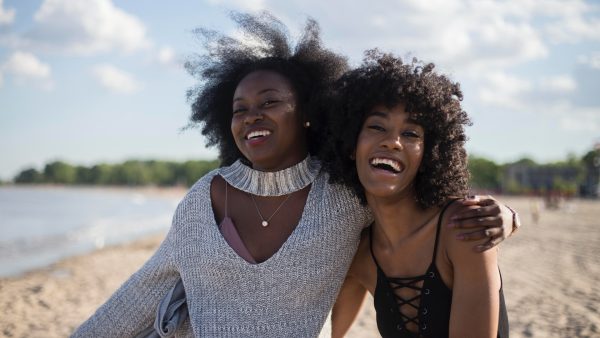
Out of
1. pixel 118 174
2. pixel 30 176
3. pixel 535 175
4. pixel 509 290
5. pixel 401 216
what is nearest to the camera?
pixel 401 216

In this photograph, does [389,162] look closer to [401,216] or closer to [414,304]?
[401,216]

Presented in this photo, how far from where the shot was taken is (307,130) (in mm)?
3438

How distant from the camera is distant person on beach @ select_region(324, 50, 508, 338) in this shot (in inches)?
99.3

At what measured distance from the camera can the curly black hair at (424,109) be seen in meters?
2.71

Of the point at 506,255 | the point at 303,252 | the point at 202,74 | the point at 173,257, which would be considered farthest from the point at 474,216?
the point at 506,255

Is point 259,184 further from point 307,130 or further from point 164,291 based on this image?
point 164,291

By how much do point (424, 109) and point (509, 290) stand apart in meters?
7.73

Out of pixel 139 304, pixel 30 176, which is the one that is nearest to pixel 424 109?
pixel 139 304

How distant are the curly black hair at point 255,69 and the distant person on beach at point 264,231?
0.03ft

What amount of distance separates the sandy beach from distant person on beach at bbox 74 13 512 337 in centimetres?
395

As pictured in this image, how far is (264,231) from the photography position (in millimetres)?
3164

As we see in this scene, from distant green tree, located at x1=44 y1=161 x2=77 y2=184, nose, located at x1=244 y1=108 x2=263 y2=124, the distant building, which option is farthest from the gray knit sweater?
distant green tree, located at x1=44 y1=161 x2=77 y2=184

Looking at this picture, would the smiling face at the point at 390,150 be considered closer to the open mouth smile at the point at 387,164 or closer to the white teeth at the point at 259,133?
the open mouth smile at the point at 387,164

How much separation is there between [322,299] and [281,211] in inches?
21.0
